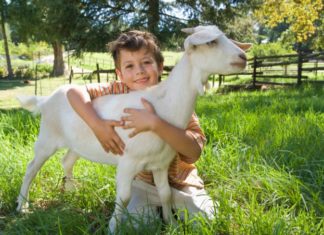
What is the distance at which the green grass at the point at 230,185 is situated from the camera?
6.57 feet

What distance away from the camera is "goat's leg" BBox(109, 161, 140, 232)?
1986 millimetres

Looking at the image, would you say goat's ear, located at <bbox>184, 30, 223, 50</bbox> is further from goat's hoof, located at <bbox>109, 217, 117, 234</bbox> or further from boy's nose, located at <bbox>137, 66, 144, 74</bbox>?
goat's hoof, located at <bbox>109, 217, 117, 234</bbox>

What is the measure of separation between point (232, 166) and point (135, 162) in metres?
1.12

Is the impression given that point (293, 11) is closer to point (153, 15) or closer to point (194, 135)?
point (153, 15)

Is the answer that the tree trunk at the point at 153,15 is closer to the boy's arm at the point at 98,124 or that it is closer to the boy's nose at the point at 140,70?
the boy's nose at the point at 140,70

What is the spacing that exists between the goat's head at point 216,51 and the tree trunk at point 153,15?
855 cm

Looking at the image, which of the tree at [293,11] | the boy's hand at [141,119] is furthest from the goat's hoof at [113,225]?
the tree at [293,11]

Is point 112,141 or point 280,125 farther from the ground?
point 112,141

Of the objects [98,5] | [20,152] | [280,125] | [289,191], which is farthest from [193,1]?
[289,191]

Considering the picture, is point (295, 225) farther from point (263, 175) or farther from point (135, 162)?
point (135, 162)

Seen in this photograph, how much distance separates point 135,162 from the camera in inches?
77.5

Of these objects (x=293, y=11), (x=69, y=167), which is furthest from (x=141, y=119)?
(x=293, y=11)

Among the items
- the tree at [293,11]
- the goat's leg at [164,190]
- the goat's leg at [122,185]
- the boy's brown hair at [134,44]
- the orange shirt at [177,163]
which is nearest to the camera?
the goat's leg at [122,185]

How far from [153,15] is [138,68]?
28.0 ft
